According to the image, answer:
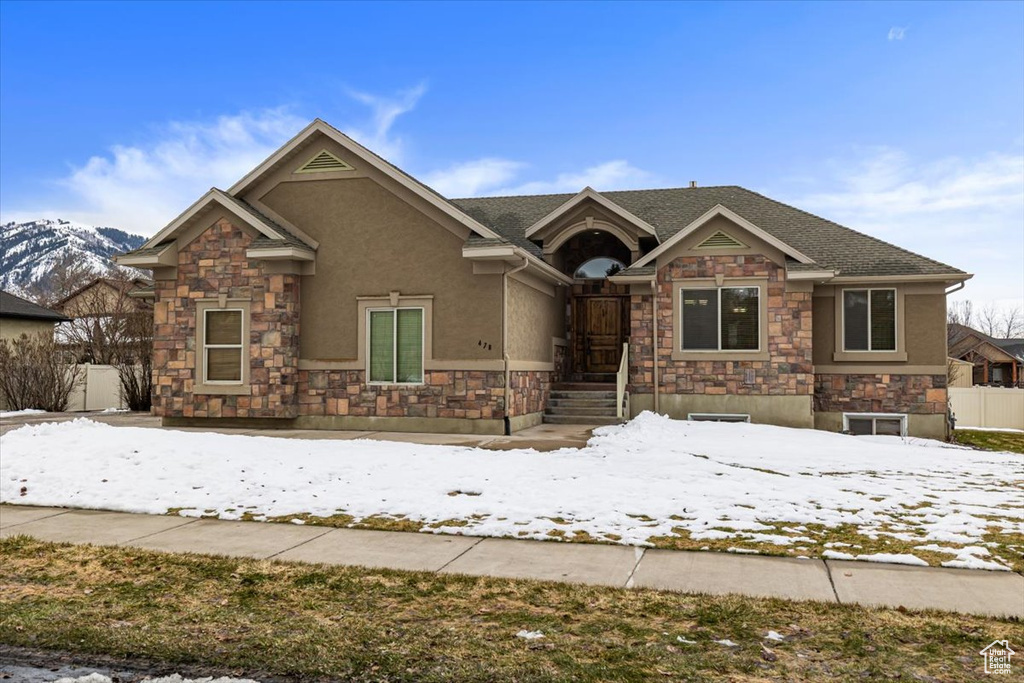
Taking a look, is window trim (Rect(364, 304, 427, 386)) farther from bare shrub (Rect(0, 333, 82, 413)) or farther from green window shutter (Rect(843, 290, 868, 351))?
bare shrub (Rect(0, 333, 82, 413))

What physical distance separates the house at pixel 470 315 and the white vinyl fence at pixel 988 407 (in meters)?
12.1

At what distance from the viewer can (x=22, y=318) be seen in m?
32.7

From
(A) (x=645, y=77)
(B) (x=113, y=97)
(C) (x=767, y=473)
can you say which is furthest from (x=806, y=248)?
(B) (x=113, y=97)

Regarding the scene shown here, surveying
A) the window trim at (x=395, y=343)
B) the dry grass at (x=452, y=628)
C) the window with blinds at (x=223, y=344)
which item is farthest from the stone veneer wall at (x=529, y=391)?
the dry grass at (x=452, y=628)

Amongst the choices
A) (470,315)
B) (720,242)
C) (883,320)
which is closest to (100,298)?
(470,315)

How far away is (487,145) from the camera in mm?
32031

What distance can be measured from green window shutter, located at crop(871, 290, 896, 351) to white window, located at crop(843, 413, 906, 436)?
1.57m

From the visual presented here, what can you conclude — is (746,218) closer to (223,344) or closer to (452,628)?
(223,344)

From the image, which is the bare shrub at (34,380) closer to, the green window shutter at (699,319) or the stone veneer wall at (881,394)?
the green window shutter at (699,319)

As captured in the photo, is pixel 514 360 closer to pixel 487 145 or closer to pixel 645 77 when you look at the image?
pixel 645 77

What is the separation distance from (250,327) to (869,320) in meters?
14.1

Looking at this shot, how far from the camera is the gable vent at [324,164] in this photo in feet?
54.9

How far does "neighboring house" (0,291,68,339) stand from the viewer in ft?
105

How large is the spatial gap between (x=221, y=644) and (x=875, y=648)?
3.69m
